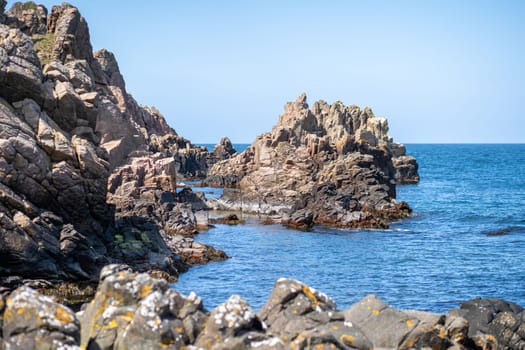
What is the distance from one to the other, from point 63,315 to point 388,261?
46029 millimetres

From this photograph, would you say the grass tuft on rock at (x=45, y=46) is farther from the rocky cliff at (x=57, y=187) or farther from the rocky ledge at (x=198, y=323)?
the rocky ledge at (x=198, y=323)

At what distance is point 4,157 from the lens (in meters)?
38.1

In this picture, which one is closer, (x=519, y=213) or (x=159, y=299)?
(x=159, y=299)

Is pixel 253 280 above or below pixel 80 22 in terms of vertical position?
below

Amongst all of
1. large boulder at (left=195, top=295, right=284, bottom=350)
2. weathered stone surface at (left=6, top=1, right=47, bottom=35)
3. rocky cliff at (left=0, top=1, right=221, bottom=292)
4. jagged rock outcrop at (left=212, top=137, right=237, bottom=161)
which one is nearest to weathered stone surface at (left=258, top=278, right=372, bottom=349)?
large boulder at (left=195, top=295, right=284, bottom=350)

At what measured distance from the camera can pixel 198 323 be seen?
15.8m

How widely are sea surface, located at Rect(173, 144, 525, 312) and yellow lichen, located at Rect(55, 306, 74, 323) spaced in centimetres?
2501

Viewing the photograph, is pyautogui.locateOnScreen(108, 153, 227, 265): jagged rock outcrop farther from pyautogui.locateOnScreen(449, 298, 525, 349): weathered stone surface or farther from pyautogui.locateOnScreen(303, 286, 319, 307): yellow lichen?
pyautogui.locateOnScreen(303, 286, 319, 307): yellow lichen

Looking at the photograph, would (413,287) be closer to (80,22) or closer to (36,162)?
(36,162)

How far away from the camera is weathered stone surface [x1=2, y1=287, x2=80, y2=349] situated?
46.2 feet

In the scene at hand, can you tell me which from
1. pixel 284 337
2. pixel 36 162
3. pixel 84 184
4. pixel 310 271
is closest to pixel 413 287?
pixel 310 271

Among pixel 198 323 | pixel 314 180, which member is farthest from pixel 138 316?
pixel 314 180

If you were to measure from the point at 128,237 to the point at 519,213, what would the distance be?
65361 millimetres

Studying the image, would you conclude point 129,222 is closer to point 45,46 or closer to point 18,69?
point 18,69
